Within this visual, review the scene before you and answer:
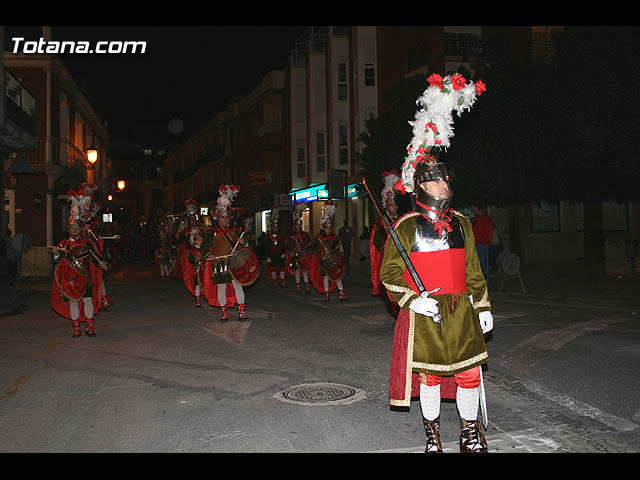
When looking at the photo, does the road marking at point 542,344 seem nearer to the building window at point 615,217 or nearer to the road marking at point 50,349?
the road marking at point 50,349

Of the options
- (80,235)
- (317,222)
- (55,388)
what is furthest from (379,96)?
(55,388)

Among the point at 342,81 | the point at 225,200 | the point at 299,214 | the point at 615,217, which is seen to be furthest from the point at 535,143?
the point at 342,81

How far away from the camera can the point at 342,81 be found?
34.2 metres

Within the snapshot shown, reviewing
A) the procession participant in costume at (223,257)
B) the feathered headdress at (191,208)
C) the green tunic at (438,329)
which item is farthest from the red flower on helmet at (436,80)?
the feathered headdress at (191,208)

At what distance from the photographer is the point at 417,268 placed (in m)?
4.23

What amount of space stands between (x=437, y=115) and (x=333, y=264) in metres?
9.67

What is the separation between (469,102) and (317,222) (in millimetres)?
32556

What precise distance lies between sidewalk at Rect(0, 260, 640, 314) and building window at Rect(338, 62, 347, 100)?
1578cm

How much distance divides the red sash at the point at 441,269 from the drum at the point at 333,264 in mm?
9791

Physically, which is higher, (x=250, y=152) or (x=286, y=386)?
(x=250, y=152)

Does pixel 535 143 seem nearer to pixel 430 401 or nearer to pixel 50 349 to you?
pixel 50 349

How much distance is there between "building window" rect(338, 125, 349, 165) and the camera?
113ft

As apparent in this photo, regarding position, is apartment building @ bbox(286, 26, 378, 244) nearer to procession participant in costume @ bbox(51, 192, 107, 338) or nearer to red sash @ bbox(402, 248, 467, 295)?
procession participant in costume @ bbox(51, 192, 107, 338)

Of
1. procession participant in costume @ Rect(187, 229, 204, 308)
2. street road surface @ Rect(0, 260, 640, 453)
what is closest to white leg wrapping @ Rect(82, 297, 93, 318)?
street road surface @ Rect(0, 260, 640, 453)
